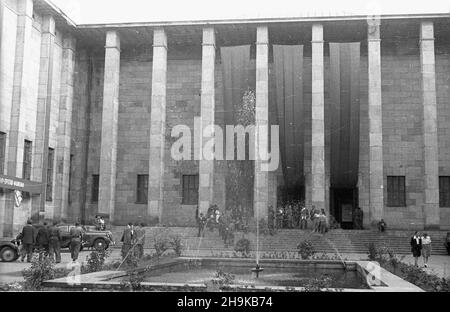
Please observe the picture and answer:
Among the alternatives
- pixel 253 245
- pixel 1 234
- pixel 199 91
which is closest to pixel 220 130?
pixel 199 91

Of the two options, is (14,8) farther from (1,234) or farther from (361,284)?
(361,284)

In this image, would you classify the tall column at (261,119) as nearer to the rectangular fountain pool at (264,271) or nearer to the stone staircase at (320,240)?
the stone staircase at (320,240)

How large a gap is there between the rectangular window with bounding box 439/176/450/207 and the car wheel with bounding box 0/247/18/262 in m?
22.9

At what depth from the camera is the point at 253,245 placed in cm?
2388

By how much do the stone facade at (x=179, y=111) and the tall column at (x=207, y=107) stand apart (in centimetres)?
6

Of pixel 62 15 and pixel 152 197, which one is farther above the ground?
pixel 62 15

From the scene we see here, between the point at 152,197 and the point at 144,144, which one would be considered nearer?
the point at 152,197

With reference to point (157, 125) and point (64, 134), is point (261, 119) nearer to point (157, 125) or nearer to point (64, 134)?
point (157, 125)

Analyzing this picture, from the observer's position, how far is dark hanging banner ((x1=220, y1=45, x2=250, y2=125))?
28.7m

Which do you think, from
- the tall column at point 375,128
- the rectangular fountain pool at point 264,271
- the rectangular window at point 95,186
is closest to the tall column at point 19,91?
the rectangular window at point 95,186

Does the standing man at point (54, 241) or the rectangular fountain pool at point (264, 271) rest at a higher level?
the standing man at point (54, 241)

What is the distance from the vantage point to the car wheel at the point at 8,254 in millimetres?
17953

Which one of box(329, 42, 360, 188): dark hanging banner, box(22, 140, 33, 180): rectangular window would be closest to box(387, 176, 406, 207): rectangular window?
box(329, 42, 360, 188): dark hanging banner
